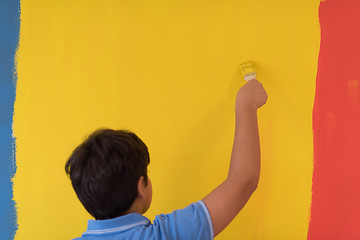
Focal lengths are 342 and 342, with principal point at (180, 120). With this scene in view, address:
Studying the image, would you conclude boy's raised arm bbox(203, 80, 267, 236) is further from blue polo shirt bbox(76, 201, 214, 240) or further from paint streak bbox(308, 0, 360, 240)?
paint streak bbox(308, 0, 360, 240)

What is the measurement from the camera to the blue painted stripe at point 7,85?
0.97m

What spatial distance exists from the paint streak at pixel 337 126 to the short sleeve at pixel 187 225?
1.26ft

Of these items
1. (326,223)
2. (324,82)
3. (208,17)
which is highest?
(208,17)

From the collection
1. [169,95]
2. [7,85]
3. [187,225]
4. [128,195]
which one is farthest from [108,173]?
[7,85]

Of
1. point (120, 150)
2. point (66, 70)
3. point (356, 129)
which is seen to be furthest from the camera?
point (66, 70)

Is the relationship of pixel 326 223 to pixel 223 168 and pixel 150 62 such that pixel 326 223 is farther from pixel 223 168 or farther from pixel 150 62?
pixel 150 62

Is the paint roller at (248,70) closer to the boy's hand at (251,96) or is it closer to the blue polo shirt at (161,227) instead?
the boy's hand at (251,96)

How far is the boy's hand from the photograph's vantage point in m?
0.77

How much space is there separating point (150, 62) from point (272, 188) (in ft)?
1.54

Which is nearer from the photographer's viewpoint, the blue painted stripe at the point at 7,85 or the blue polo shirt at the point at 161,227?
the blue polo shirt at the point at 161,227

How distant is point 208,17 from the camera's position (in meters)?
0.90

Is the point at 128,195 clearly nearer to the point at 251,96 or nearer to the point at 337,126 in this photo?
the point at 251,96

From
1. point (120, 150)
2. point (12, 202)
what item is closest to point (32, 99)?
point (12, 202)

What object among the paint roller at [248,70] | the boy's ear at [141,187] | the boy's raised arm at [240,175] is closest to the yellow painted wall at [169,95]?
the paint roller at [248,70]
